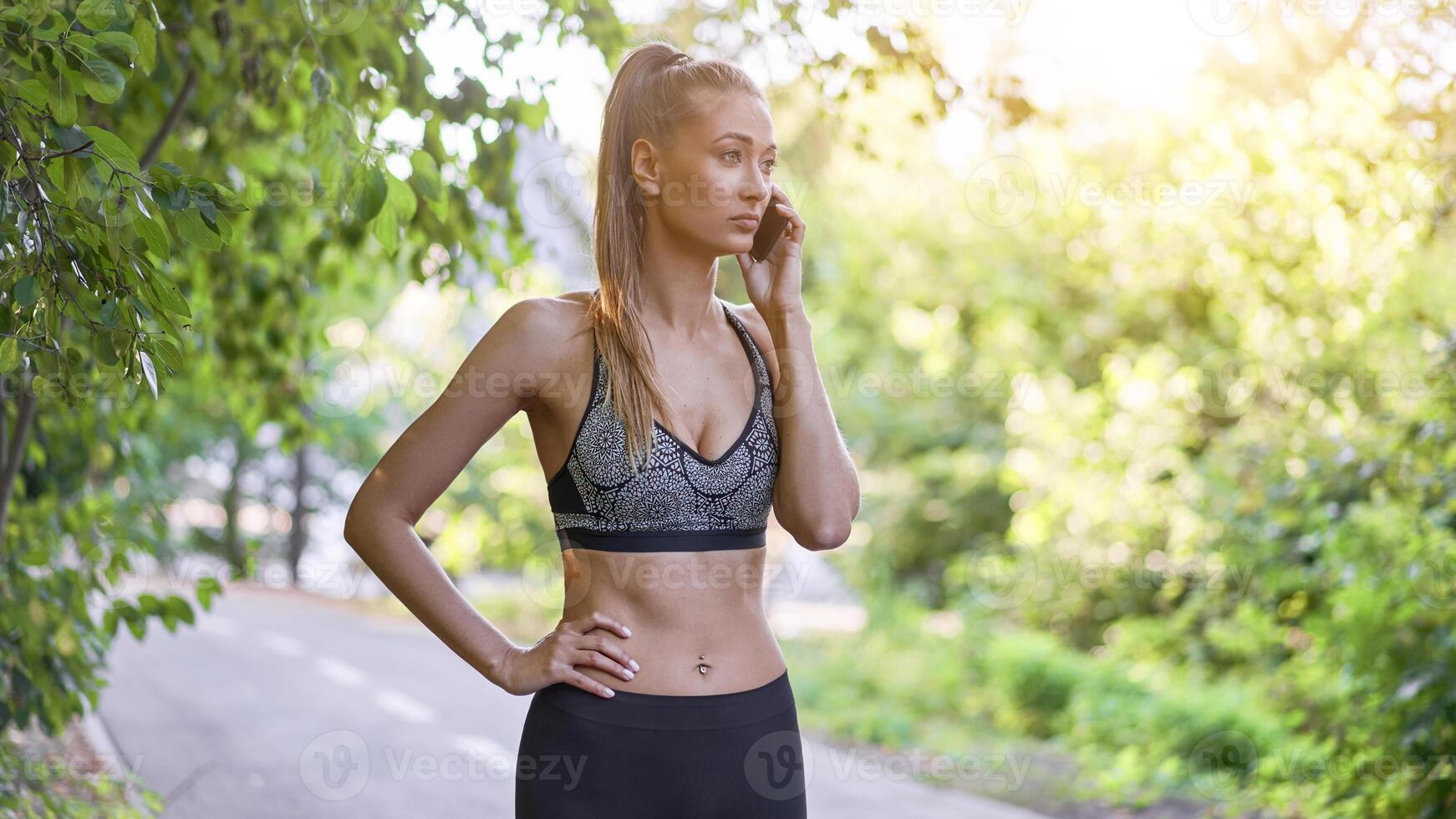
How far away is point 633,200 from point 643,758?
0.91 meters

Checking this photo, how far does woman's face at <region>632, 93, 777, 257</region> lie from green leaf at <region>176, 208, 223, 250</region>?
→ 2.30 feet

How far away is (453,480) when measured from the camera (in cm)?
205

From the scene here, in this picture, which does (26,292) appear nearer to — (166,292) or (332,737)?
(166,292)

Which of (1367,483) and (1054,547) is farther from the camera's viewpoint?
(1054,547)

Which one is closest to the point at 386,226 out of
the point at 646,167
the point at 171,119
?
the point at 646,167

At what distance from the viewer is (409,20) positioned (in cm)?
301

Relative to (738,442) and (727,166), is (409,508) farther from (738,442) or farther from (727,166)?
(727,166)

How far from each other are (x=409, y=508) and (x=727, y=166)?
29.2 inches

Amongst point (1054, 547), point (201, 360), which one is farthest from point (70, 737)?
point (1054, 547)

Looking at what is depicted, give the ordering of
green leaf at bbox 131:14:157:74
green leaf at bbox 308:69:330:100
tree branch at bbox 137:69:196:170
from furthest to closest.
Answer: tree branch at bbox 137:69:196:170, green leaf at bbox 308:69:330:100, green leaf at bbox 131:14:157:74

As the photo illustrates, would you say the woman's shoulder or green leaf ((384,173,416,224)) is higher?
green leaf ((384,173,416,224))

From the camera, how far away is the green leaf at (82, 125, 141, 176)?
1.80 metres

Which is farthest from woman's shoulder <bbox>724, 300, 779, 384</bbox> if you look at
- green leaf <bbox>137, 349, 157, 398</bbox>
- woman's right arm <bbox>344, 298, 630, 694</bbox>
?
green leaf <bbox>137, 349, 157, 398</bbox>

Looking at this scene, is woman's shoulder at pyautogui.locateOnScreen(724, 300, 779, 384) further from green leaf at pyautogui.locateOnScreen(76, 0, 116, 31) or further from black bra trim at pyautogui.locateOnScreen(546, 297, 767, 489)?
green leaf at pyautogui.locateOnScreen(76, 0, 116, 31)
